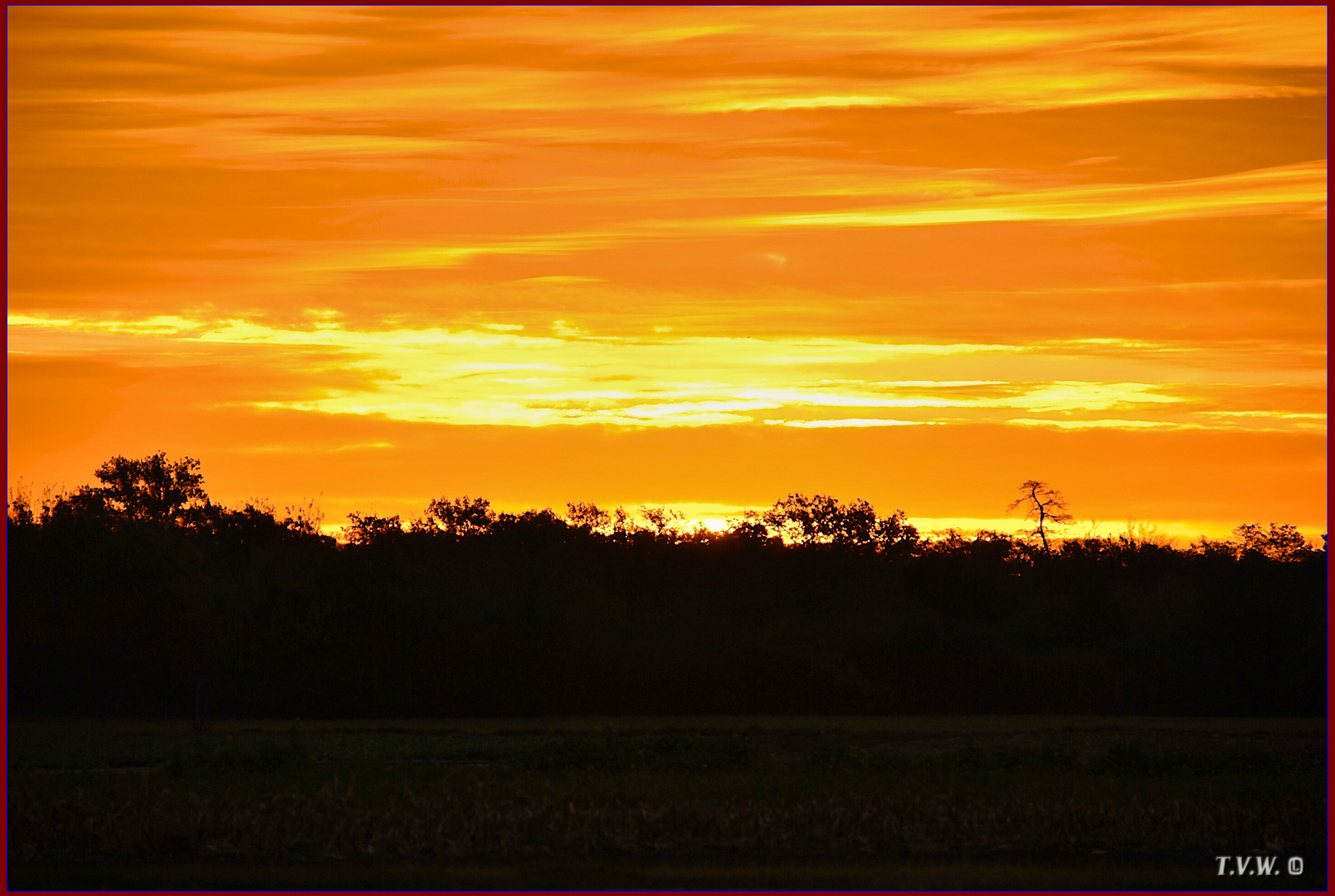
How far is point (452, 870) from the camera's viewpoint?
19578 mm

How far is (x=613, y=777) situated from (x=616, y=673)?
2094cm

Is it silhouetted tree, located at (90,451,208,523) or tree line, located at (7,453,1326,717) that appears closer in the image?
tree line, located at (7,453,1326,717)

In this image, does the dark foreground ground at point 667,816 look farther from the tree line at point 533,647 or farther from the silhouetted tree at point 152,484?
the silhouetted tree at point 152,484

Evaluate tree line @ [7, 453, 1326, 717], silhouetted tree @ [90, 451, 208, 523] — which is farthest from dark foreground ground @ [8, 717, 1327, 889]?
silhouetted tree @ [90, 451, 208, 523]

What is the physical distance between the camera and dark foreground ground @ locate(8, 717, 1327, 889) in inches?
764

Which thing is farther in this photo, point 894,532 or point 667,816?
point 894,532

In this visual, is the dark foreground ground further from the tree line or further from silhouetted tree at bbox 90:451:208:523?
silhouetted tree at bbox 90:451:208:523

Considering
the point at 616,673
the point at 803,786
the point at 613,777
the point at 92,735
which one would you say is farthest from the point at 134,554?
the point at 803,786

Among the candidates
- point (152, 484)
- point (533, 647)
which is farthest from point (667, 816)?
point (152, 484)

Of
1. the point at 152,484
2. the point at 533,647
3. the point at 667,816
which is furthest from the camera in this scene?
the point at 152,484

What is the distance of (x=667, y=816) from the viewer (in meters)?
22.3

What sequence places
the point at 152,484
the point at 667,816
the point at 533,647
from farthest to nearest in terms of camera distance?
the point at 152,484 → the point at 533,647 → the point at 667,816

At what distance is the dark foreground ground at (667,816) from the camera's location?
1941cm

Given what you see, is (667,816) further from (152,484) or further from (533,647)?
(152,484)
